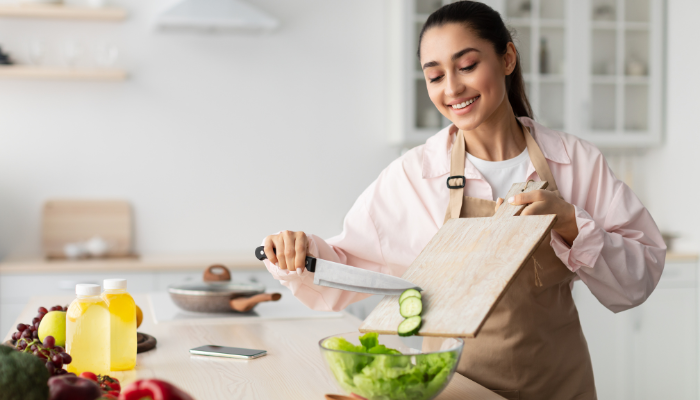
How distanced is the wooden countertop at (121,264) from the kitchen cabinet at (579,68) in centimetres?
113

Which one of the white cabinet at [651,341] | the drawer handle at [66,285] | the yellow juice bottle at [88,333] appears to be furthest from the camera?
the white cabinet at [651,341]

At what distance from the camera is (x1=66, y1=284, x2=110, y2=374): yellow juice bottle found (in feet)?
3.65

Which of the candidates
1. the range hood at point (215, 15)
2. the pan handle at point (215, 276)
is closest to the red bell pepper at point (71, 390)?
the pan handle at point (215, 276)

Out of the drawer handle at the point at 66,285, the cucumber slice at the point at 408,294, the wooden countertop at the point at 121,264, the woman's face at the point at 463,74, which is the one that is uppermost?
the woman's face at the point at 463,74

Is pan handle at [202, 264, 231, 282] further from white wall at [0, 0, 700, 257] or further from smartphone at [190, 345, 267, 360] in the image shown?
white wall at [0, 0, 700, 257]

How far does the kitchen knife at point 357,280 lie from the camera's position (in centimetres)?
→ 104

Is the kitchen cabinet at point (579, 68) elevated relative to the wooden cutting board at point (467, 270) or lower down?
elevated

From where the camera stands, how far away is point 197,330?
1.58 m

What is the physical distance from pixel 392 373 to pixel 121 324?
0.55 meters

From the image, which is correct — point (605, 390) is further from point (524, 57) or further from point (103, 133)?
point (103, 133)

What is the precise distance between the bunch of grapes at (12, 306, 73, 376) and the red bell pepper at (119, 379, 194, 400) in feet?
1.19

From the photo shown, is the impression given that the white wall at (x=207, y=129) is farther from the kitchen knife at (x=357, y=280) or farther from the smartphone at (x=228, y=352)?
the kitchen knife at (x=357, y=280)

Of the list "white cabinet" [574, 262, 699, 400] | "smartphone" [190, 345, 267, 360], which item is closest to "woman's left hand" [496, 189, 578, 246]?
"smartphone" [190, 345, 267, 360]

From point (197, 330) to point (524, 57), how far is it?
2.67 m
